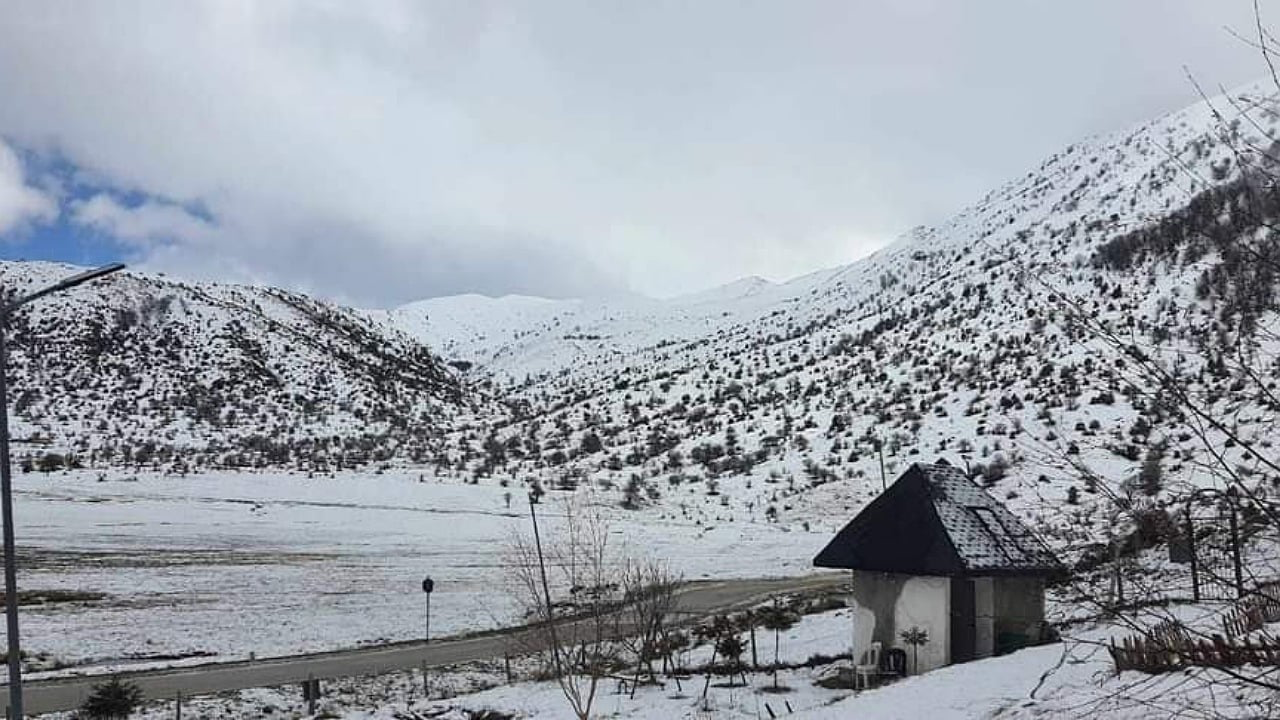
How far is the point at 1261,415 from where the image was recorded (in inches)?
199

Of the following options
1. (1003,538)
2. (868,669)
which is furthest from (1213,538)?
(868,669)

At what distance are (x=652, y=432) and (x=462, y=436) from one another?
1894 centimetres

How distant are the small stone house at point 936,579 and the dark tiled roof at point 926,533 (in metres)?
0.02

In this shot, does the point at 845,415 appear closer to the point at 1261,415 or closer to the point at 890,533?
the point at 890,533

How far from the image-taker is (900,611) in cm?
2269

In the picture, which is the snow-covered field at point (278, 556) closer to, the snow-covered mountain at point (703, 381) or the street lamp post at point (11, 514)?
the snow-covered mountain at point (703, 381)

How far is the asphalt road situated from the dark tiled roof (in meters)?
10.0

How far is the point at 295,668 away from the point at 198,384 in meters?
60.0

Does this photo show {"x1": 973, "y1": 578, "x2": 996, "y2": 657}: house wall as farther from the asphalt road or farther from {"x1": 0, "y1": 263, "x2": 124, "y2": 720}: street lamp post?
{"x1": 0, "y1": 263, "x2": 124, "y2": 720}: street lamp post

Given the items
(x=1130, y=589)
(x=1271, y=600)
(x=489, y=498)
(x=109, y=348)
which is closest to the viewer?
(x=1271, y=600)

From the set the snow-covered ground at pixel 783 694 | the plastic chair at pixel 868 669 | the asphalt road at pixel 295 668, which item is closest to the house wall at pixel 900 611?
the plastic chair at pixel 868 669

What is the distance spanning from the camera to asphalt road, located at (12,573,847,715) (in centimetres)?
2506

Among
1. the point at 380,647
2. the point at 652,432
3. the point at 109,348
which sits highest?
the point at 109,348

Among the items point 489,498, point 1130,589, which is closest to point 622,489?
point 489,498
